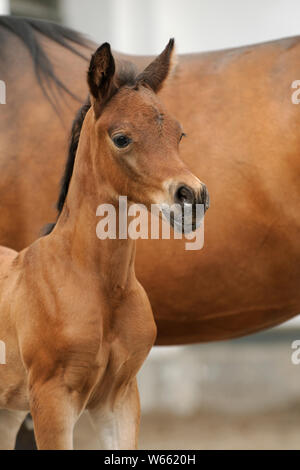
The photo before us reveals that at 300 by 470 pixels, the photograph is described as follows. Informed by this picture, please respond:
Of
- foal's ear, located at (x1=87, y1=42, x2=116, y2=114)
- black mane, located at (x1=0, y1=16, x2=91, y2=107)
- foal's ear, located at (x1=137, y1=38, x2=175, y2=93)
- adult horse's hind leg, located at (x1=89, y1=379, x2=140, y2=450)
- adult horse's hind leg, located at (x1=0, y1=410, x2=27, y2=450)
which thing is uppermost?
black mane, located at (x1=0, y1=16, x2=91, y2=107)

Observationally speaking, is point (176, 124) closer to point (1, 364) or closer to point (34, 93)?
point (1, 364)

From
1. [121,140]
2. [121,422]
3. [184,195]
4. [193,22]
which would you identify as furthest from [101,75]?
[193,22]

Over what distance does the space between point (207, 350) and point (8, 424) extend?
2.61 metres

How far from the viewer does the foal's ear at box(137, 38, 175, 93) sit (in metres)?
1.27

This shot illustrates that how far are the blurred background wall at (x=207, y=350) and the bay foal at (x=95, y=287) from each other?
2.44 meters

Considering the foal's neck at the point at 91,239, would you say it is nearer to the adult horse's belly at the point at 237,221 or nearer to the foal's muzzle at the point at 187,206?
the foal's muzzle at the point at 187,206

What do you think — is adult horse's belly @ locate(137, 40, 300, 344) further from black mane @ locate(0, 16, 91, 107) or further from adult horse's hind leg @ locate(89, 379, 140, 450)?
adult horse's hind leg @ locate(89, 379, 140, 450)

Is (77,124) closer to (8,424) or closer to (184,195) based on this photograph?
(184,195)

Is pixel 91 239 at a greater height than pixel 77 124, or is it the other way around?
pixel 77 124

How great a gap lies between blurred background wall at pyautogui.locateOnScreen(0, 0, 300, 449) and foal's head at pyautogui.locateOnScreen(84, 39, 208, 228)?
2.63 m

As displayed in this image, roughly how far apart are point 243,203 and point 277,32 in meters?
2.23

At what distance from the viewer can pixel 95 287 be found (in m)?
1.26

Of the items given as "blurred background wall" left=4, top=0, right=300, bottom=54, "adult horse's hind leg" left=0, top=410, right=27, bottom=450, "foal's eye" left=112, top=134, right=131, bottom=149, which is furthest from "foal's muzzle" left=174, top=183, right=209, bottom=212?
"blurred background wall" left=4, top=0, right=300, bottom=54
